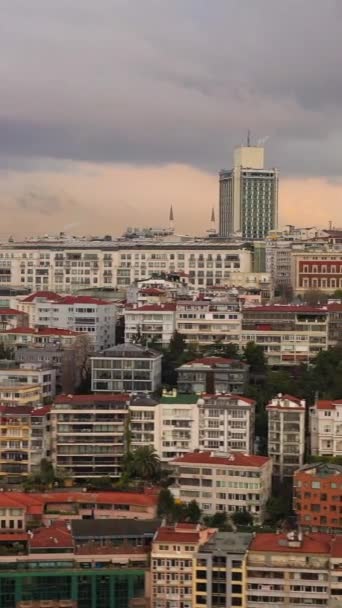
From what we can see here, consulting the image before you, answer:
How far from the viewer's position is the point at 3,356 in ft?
139

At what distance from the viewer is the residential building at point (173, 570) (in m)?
28.1

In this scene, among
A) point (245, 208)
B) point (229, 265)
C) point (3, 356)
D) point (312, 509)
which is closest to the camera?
point (312, 509)

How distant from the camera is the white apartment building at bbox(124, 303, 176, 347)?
44.1 meters

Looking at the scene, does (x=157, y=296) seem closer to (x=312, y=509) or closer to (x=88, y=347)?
(x=88, y=347)

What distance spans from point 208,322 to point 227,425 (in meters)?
9.28

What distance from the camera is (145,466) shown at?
34062 millimetres

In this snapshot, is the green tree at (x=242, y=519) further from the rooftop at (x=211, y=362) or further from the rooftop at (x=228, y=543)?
the rooftop at (x=211, y=362)

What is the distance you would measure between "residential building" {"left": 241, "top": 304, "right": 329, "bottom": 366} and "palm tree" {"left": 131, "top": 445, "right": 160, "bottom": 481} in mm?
8832

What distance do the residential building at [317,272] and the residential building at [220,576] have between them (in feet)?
97.9

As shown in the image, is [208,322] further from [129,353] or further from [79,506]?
[79,506]

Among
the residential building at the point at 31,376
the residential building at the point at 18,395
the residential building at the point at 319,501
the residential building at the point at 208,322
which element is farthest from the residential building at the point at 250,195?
the residential building at the point at 319,501

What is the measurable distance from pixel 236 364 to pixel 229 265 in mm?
22378

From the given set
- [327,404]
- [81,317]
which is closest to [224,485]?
[327,404]

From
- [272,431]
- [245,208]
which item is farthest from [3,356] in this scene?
[245,208]
